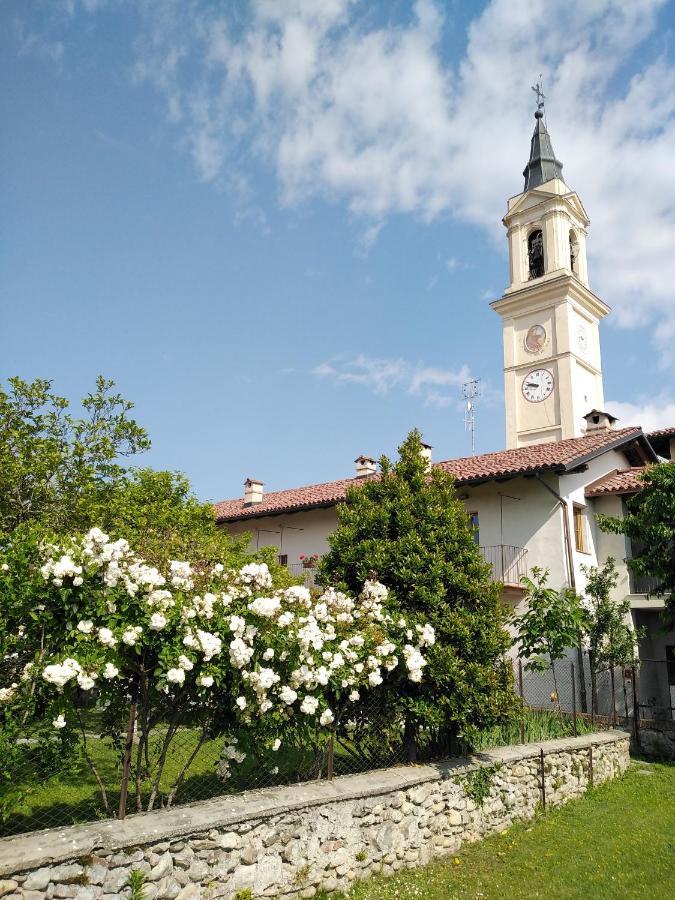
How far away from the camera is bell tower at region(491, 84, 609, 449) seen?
29.2m

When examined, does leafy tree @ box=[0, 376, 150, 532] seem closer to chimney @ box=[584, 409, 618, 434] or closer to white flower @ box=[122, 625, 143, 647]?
white flower @ box=[122, 625, 143, 647]

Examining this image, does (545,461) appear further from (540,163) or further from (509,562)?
(540,163)

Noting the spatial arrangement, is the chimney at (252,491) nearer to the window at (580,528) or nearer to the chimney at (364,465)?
the chimney at (364,465)

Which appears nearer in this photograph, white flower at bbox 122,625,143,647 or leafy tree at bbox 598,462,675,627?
white flower at bbox 122,625,143,647

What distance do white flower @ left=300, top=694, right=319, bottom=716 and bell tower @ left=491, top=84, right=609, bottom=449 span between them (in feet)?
79.8

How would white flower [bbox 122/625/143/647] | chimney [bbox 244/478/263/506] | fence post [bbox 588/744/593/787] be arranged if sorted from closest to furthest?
white flower [bbox 122/625/143/647] < fence post [bbox 588/744/593/787] < chimney [bbox 244/478/263/506]

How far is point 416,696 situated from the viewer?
7.64m

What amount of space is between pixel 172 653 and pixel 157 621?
0.36 metres

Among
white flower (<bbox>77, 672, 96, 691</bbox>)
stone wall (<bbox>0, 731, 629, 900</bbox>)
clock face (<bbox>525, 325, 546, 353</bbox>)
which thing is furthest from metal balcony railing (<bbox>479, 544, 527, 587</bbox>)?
clock face (<bbox>525, 325, 546, 353</bbox>)

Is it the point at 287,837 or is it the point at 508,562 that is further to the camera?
the point at 508,562

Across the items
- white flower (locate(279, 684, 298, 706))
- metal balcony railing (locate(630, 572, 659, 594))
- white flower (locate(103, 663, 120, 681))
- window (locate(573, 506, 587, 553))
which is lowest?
white flower (locate(279, 684, 298, 706))

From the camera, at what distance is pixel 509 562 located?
16.4 meters

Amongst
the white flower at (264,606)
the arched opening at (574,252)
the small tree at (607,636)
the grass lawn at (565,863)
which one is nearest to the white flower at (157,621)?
the white flower at (264,606)

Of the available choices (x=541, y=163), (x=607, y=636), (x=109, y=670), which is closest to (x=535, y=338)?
(x=541, y=163)
